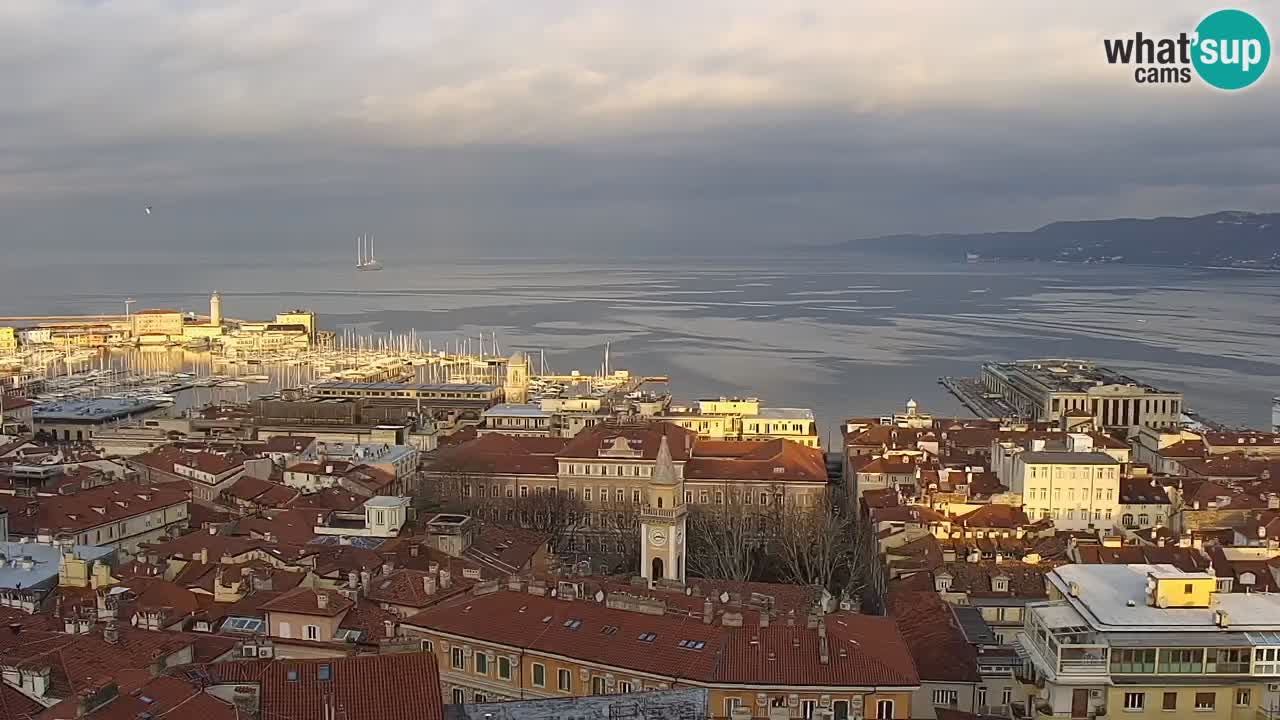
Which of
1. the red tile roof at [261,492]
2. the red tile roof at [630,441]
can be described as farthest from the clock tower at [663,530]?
the red tile roof at [630,441]

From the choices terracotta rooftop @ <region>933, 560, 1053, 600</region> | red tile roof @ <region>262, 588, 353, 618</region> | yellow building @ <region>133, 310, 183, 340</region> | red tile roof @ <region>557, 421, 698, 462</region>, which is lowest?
terracotta rooftop @ <region>933, 560, 1053, 600</region>

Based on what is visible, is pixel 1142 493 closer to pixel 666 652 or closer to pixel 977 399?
pixel 666 652

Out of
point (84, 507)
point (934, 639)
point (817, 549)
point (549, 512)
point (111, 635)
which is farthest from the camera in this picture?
point (549, 512)

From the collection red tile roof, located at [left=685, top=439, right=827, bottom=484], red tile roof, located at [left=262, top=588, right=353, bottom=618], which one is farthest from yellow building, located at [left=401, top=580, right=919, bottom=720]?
red tile roof, located at [left=685, top=439, right=827, bottom=484]

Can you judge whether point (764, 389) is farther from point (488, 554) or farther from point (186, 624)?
point (186, 624)

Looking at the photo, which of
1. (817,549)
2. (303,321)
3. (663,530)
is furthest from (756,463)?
(303,321)

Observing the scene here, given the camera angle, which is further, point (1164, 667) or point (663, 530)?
point (663, 530)

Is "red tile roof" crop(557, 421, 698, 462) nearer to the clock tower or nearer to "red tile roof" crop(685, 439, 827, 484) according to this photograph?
"red tile roof" crop(685, 439, 827, 484)
